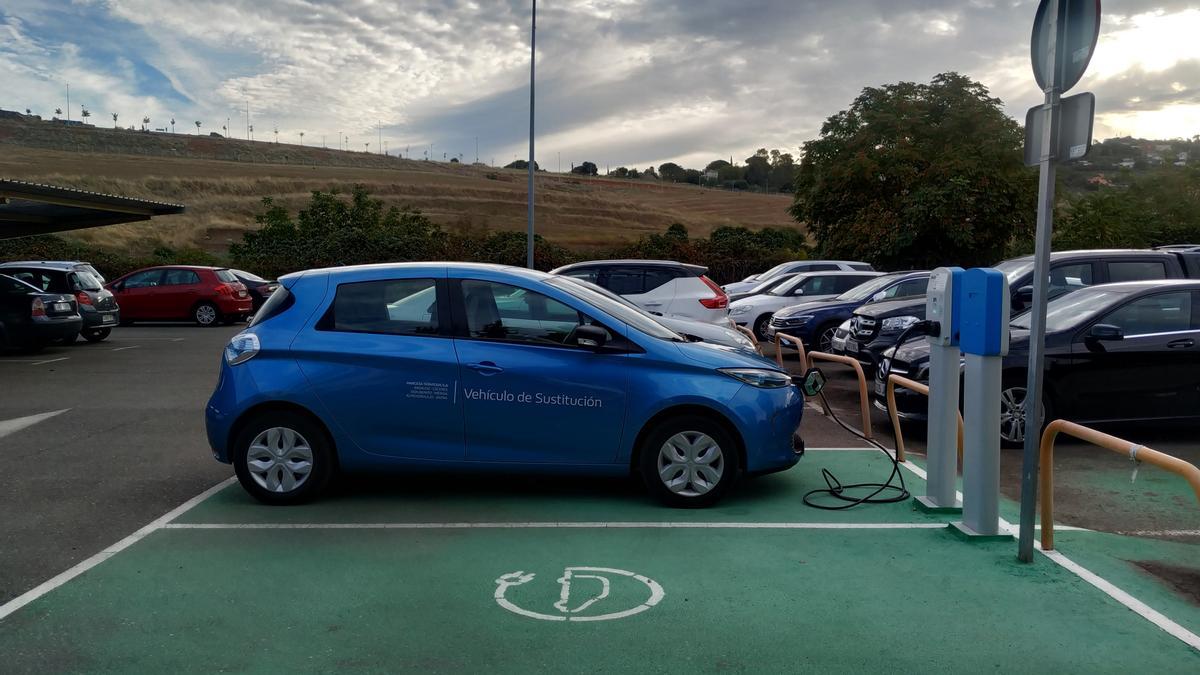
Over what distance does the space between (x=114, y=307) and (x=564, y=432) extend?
52.3 feet

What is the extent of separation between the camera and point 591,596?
4.58 metres

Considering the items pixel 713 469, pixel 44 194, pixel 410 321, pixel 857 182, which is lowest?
pixel 713 469

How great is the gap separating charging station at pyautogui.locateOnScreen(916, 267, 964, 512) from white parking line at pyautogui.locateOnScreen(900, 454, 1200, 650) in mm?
509

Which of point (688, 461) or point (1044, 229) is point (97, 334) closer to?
point (688, 461)

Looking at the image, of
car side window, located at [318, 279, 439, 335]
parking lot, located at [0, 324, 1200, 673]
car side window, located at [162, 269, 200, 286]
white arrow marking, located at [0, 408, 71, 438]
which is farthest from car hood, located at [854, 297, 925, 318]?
car side window, located at [162, 269, 200, 286]

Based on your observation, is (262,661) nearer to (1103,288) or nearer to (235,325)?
(1103,288)

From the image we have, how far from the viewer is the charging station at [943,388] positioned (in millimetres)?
5582

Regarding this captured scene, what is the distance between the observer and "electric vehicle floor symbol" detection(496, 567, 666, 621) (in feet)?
14.2

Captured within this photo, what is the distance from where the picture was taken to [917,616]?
14.2ft

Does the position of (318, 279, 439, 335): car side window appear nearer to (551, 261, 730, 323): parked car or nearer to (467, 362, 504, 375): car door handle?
(467, 362, 504, 375): car door handle

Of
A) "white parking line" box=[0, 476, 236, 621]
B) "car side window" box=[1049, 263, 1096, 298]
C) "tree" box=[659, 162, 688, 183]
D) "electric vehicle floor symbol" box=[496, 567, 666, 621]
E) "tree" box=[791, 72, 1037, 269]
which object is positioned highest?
"tree" box=[659, 162, 688, 183]

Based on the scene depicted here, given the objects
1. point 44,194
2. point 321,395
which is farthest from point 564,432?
point 44,194

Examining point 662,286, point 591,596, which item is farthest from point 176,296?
point 591,596

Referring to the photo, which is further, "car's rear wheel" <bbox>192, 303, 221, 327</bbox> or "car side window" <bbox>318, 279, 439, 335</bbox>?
"car's rear wheel" <bbox>192, 303, 221, 327</bbox>
